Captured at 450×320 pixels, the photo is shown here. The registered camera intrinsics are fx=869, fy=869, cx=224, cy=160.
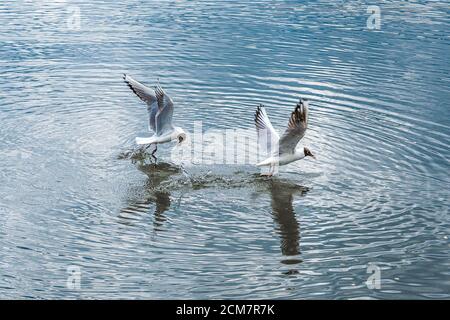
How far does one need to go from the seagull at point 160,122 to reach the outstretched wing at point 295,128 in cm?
242

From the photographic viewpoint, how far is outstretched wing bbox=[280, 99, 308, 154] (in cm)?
1561

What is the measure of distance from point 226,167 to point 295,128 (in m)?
1.81

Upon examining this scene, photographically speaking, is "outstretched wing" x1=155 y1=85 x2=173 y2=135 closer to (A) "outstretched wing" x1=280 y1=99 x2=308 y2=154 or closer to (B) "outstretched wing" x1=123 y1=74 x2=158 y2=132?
(B) "outstretched wing" x1=123 y1=74 x2=158 y2=132

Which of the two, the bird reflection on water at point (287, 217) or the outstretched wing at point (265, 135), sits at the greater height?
the outstretched wing at point (265, 135)

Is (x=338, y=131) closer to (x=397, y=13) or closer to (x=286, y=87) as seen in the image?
(x=286, y=87)

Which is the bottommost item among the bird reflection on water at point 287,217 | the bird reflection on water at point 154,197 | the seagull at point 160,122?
the bird reflection on water at point 154,197

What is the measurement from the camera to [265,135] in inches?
682

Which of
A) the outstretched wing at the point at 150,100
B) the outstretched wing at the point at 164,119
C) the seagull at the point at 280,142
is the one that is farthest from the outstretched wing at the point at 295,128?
the outstretched wing at the point at 150,100

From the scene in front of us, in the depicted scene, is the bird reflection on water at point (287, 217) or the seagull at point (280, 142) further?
the seagull at point (280, 142)

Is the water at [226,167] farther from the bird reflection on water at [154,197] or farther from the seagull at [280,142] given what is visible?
the seagull at [280,142]

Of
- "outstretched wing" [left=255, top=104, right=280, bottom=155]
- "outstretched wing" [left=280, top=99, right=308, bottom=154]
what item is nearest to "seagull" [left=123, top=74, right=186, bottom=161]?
"outstretched wing" [left=255, top=104, right=280, bottom=155]

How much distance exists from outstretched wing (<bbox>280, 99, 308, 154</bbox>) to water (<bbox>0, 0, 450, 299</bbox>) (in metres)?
0.67

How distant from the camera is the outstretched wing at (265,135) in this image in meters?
17.1
